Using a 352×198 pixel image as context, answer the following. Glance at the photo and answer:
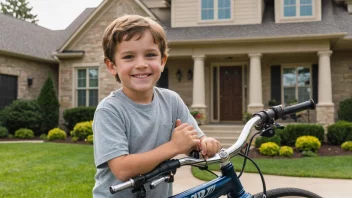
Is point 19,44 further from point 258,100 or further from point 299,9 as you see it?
point 299,9

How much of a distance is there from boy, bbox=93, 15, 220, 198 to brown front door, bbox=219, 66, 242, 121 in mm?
13458

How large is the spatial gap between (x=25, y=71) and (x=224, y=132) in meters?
9.35

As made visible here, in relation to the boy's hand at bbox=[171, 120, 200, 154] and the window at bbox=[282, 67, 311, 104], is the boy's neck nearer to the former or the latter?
the boy's hand at bbox=[171, 120, 200, 154]

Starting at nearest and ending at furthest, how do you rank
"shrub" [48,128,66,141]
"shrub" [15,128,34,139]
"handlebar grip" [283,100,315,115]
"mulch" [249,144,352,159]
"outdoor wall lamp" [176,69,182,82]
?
"handlebar grip" [283,100,315,115]
"mulch" [249,144,352,159]
"shrub" [48,128,66,141]
"shrub" [15,128,34,139]
"outdoor wall lamp" [176,69,182,82]

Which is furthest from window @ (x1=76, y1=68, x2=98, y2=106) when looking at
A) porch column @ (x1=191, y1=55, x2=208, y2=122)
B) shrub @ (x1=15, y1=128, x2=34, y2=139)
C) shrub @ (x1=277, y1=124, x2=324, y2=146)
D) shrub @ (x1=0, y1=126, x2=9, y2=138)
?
shrub @ (x1=277, y1=124, x2=324, y2=146)

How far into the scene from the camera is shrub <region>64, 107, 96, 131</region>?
14289mm

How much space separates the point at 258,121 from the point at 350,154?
9.10m

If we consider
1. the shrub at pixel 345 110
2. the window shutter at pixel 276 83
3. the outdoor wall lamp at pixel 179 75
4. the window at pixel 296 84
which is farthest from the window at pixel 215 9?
the shrub at pixel 345 110

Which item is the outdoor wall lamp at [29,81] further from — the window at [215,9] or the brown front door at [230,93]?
the brown front door at [230,93]

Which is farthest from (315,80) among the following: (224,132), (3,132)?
(3,132)

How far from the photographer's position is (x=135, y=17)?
4.86ft

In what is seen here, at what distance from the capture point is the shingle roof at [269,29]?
42.0 feet

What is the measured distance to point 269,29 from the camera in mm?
13461

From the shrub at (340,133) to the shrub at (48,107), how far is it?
10495mm
